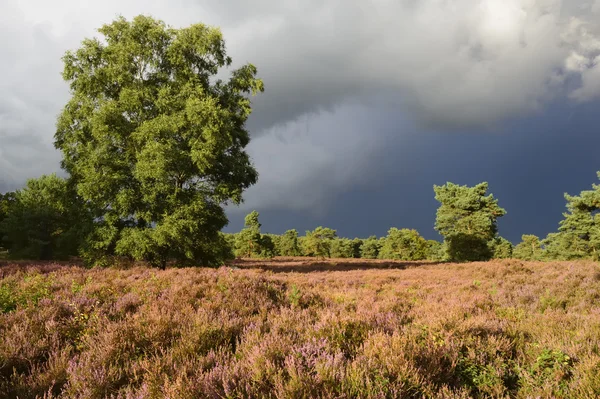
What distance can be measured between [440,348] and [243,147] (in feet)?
58.7

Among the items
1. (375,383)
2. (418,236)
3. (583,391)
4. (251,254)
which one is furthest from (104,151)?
(418,236)

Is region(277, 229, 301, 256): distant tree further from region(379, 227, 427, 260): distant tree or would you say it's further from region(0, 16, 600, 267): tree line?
region(0, 16, 600, 267): tree line

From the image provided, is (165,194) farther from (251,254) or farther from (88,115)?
(251,254)

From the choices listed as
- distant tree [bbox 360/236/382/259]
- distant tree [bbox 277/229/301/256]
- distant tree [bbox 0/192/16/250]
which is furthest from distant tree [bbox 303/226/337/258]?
distant tree [bbox 0/192/16/250]

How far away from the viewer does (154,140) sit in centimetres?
1531

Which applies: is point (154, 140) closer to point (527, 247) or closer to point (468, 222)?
point (468, 222)

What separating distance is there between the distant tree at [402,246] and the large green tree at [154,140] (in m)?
60.6

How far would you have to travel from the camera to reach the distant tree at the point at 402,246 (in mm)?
72375

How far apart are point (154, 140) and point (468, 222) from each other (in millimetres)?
34229

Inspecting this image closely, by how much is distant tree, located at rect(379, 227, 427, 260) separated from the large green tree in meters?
60.6

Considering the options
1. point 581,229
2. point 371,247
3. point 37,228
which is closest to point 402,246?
point 371,247

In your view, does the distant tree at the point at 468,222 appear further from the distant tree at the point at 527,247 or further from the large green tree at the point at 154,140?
the distant tree at the point at 527,247

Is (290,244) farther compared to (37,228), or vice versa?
(290,244)

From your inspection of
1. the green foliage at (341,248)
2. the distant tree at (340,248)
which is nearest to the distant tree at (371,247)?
the green foliage at (341,248)
